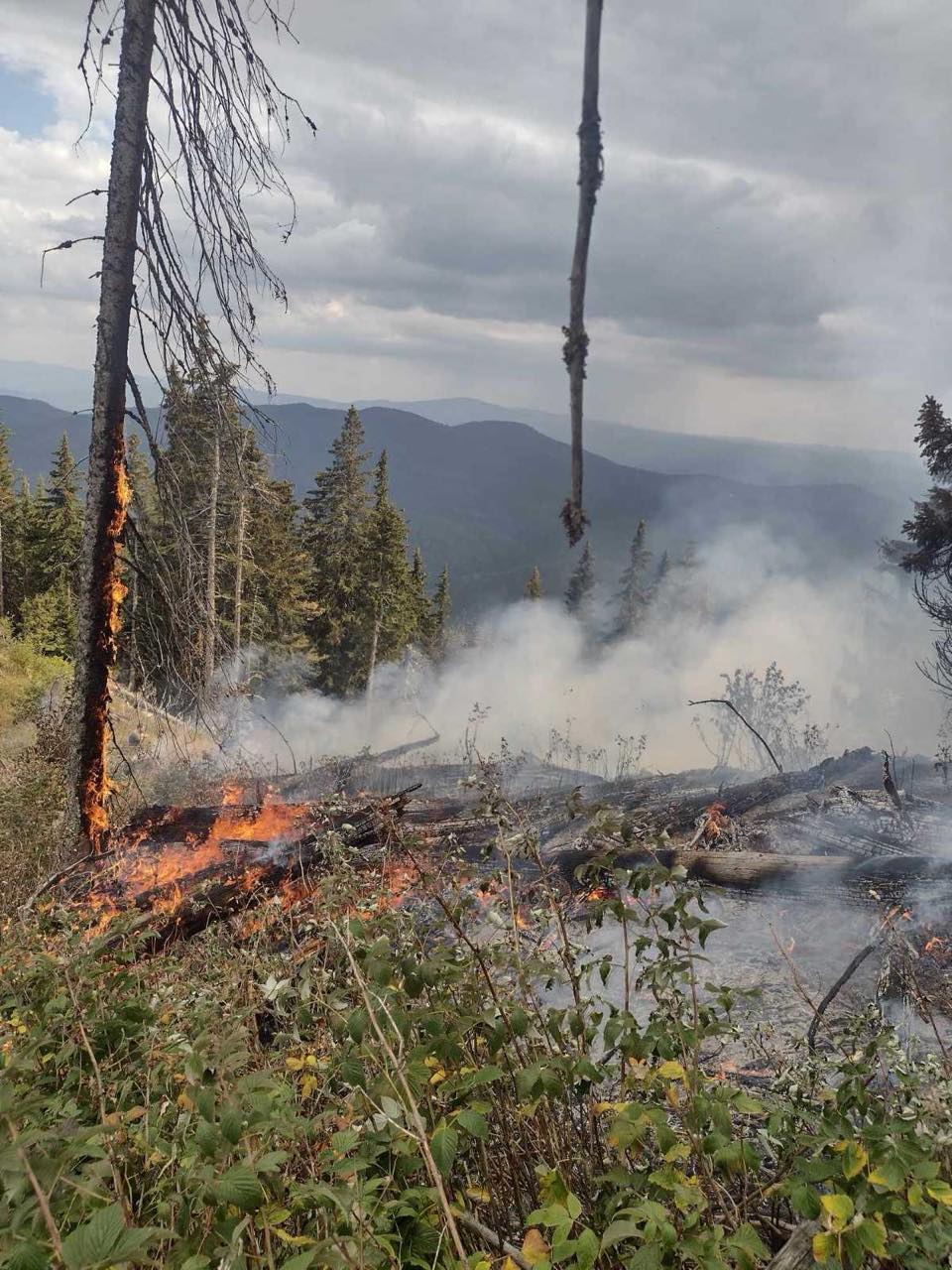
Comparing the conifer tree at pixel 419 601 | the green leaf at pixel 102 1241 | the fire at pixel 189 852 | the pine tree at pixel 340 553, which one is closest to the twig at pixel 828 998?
the green leaf at pixel 102 1241

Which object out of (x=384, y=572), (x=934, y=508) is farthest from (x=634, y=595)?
(x=934, y=508)

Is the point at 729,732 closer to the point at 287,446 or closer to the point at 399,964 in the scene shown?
the point at 287,446

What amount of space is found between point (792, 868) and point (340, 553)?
24883mm

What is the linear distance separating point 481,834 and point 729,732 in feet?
52.2

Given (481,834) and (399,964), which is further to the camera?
(481,834)

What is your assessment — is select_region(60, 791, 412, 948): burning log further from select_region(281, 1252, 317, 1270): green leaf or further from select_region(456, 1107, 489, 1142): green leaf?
select_region(281, 1252, 317, 1270): green leaf

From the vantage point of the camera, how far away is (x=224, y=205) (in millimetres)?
5953

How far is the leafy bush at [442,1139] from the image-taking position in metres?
1.55

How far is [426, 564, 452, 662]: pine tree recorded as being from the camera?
41.8 metres

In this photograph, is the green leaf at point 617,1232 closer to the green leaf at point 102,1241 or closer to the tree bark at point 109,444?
the green leaf at point 102,1241

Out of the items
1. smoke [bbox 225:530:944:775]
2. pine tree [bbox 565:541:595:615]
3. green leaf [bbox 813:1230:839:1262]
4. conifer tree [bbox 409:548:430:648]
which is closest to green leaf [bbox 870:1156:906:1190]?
green leaf [bbox 813:1230:839:1262]

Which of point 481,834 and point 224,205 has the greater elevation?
point 224,205

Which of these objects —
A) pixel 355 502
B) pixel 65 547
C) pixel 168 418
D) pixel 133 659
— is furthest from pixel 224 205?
pixel 65 547

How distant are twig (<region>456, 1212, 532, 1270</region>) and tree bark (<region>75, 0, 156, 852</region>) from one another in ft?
18.3
